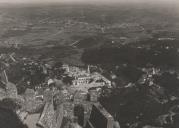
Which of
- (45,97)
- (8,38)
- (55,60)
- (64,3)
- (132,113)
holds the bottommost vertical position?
(132,113)

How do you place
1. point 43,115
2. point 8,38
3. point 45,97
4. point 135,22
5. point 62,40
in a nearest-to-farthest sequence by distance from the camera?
point 43,115
point 45,97
point 8,38
point 62,40
point 135,22

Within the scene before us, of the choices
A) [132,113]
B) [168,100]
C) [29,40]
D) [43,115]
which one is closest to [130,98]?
[132,113]

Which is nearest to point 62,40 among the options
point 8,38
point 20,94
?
point 8,38

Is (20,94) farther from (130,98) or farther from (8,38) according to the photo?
(130,98)

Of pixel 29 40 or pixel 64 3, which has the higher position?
pixel 64 3

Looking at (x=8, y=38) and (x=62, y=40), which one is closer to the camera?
(x=8, y=38)

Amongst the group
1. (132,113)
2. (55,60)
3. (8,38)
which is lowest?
(132,113)

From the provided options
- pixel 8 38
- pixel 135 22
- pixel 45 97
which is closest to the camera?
pixel 45 97

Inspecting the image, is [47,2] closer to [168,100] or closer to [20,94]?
[20,94]

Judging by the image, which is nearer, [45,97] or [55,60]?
[45,97]
